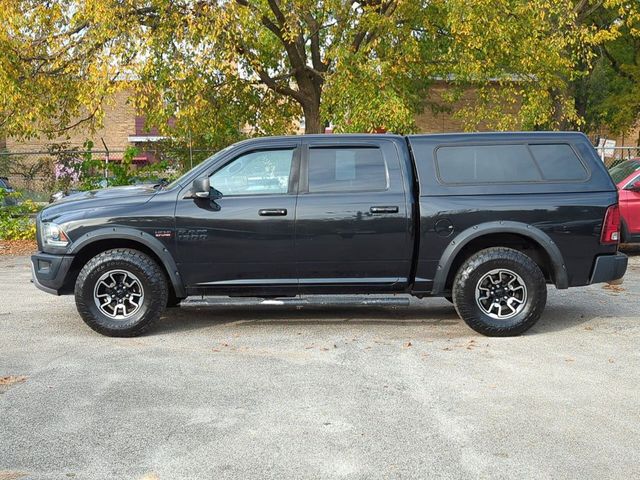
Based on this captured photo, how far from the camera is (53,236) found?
24.1 ft

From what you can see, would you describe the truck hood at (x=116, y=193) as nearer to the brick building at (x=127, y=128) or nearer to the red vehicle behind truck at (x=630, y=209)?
the red vehicle behind truck at (x=630, y=209)

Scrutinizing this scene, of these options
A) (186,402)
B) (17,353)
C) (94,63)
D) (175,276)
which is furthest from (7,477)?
(94,63)

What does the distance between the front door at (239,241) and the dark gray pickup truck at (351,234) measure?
10mm

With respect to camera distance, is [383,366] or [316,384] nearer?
[316,384]

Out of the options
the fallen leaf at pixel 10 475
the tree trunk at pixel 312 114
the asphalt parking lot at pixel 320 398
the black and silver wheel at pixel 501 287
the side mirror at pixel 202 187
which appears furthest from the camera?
the tree trunk at pixel 312 114

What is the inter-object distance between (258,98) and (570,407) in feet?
49.7

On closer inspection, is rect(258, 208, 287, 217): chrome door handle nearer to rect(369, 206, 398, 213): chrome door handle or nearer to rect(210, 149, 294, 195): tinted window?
rect(210, 149, 294, 195): tinted window

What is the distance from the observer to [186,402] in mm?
5293

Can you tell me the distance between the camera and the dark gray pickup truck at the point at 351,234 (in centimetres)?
726

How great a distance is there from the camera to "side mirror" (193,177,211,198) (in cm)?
713

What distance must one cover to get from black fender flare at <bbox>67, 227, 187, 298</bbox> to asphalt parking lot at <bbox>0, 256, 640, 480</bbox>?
71cm

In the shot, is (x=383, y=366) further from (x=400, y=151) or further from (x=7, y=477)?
(x=7, y=477)

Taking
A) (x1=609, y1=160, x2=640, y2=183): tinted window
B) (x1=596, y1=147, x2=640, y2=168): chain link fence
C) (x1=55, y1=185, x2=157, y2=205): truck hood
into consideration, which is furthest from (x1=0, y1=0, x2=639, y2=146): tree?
(x1=55, y1=185, x2=157, y2=205): truck hood

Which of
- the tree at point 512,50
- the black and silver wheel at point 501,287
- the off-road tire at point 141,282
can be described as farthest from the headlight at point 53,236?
the tree at point 512,50
